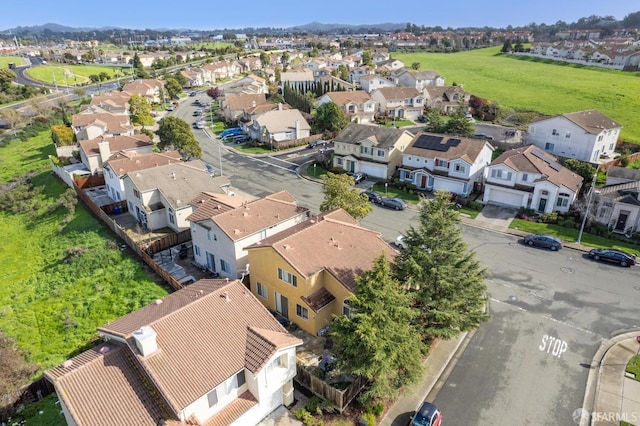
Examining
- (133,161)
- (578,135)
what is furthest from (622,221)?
(133,161)

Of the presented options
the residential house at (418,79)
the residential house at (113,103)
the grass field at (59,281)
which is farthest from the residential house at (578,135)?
the residential house at (113,103)

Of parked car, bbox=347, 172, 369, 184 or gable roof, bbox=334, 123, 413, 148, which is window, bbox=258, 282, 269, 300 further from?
gable roof, bbox=334, 123, 413, 148

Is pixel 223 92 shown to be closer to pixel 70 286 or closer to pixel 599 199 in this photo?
pixel 70 286

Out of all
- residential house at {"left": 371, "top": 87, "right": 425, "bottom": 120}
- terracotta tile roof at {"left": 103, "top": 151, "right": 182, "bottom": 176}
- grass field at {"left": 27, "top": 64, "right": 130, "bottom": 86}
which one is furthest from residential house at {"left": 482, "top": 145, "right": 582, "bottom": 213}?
grass field at {"left": 27, "top": 64, "right": 130, "bottom": 86}

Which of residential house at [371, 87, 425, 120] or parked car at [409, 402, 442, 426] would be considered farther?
residential house at [371, 87, 425, 120]

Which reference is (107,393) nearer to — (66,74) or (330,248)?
(330,248)
